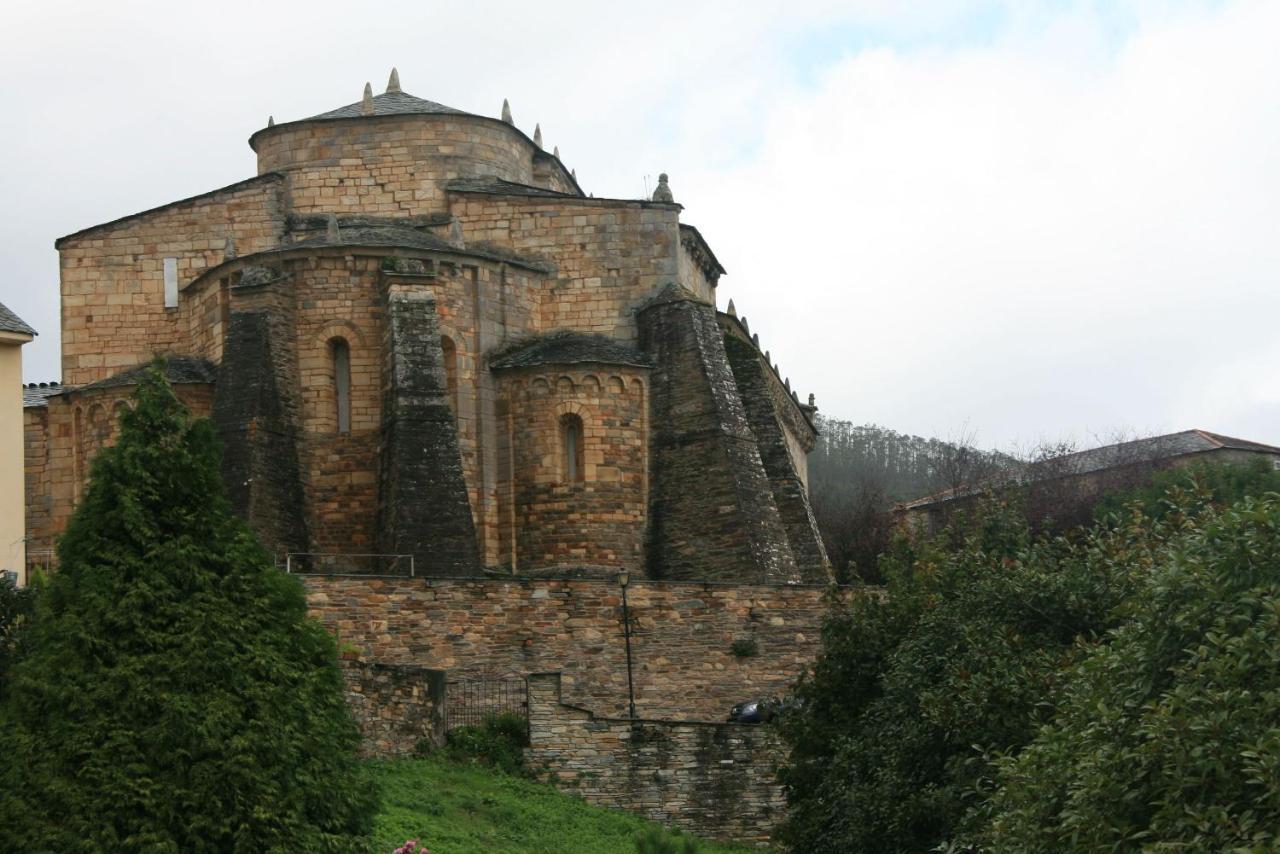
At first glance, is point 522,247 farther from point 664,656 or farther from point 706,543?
point 664,656

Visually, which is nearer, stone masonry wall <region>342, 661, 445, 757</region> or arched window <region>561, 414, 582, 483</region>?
stone masonry wall <region>342, 661, 445, 757</region>

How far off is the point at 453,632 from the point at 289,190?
1326cm

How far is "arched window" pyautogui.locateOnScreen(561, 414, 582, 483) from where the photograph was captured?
3862cm

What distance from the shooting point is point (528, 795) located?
28453mm

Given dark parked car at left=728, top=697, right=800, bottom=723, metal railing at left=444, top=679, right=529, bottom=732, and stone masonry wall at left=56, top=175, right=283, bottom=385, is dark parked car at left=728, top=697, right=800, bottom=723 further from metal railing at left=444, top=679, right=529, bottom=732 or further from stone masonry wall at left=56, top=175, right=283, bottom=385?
stone masonry wall at left=56, top=175, right=283, bottom=385

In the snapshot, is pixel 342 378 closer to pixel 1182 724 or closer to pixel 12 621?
pixel 12 621

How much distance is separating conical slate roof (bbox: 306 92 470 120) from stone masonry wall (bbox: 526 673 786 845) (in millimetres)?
16445

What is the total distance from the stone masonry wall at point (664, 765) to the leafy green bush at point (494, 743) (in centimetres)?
21

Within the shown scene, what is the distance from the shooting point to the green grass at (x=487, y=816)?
2528cm

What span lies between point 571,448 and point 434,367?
3105 millimetres

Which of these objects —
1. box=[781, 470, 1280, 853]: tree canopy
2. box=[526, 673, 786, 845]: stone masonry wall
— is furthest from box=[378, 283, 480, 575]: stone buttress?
box=[781, 470, 1280, 853]: tree canopy

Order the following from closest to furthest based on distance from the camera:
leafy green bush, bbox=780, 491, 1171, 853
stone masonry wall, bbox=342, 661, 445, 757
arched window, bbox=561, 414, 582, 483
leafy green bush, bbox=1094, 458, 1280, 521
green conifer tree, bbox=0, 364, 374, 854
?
green conifer tree, bbox=0, 364, 374, 854
leafy green bush, bbox=780, 491, 1171, 853
stone masonry wall, bbox=342, 661, 445, 757
arched window, bbox=561, 414, 582, 483
leafy green bush, bbox=1094, 458, 1280, 521

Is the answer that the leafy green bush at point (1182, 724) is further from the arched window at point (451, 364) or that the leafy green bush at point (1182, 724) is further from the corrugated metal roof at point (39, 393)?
the corrugated metal roof at point (39, 393)

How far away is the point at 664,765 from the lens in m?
29.8
